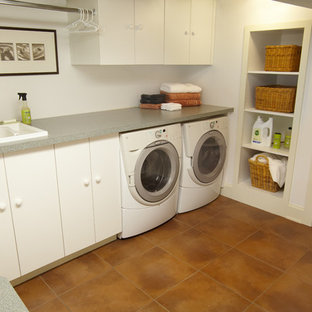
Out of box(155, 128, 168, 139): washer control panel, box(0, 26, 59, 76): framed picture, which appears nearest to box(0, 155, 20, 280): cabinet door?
box(0, 26, 59, 76): framed picture

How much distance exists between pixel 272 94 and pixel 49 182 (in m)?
2.01

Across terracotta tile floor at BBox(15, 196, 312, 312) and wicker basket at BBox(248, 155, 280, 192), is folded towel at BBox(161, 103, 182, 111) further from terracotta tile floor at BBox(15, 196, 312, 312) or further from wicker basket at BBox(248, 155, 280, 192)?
terracotta tile floor at BBox(15, 196, 312, 312)

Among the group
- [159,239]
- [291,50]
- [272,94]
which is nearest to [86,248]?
[159,239]

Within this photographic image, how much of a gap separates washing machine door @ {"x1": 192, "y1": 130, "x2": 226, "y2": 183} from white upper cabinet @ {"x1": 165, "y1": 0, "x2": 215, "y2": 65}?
751 mm

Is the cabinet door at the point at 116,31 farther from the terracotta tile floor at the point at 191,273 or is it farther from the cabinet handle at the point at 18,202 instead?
the terracotta tile floor at the point at 191,273

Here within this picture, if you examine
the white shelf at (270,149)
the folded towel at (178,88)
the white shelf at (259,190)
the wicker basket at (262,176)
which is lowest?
the white shelf at (259,190)

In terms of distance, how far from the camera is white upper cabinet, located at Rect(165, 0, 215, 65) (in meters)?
2.73

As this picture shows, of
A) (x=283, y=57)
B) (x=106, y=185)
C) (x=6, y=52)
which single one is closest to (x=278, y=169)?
(x=283, y=57)

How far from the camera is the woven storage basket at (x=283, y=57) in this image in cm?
257

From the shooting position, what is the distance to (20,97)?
2.20 metres

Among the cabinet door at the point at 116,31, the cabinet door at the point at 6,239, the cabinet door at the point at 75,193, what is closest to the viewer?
the cabinet door at the point at 6,239

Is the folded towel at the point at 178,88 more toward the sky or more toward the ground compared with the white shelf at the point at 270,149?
more toward the sky

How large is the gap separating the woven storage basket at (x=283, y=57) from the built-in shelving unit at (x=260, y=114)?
0.06 metres

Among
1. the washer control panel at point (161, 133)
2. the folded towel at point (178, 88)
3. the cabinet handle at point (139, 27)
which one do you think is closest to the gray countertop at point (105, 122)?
the washer control panel at point (161, 133)
